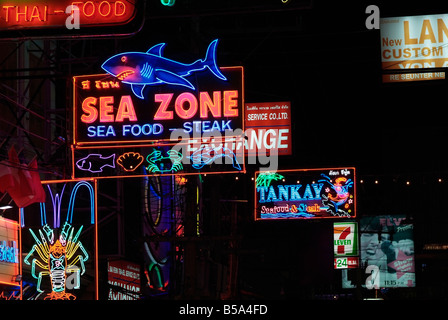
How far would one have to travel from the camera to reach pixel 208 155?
48.9 ft

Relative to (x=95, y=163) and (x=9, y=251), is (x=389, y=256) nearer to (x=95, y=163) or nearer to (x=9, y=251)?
(x=9, y=251)

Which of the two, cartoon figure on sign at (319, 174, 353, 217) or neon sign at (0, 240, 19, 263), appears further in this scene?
cartoon figure on sign at (319, 174, 353, 217)

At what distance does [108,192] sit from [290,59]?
331 inches

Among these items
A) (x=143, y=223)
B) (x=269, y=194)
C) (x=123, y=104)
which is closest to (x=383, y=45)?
(x=269, y=194)

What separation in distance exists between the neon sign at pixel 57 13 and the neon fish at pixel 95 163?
3.83 meters

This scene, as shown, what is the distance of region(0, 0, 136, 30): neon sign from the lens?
11.3 meters

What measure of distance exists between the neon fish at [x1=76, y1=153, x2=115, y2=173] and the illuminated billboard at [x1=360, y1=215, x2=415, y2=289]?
2838cm

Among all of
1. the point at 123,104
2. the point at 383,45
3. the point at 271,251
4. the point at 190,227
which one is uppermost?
the point at 383,45

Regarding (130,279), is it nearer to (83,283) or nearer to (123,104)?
(83,283)

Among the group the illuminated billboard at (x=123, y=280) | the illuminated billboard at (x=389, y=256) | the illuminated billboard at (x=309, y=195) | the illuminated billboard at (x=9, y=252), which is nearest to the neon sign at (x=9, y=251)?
the illuminated billboard at (x=9, y=252)

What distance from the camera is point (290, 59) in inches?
1114

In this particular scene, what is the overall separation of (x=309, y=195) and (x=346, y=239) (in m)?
10.2

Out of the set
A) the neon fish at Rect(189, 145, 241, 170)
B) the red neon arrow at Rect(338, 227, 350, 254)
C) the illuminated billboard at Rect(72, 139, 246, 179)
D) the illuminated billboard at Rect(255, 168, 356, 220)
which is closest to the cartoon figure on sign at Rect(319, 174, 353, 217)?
the illuminated billboard at Rect(255, 168, 356, 220)

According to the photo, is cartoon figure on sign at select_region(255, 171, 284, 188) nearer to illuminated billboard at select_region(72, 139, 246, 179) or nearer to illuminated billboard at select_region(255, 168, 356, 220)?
illuminated billboard at select_region(255, 168, 356, 220)
